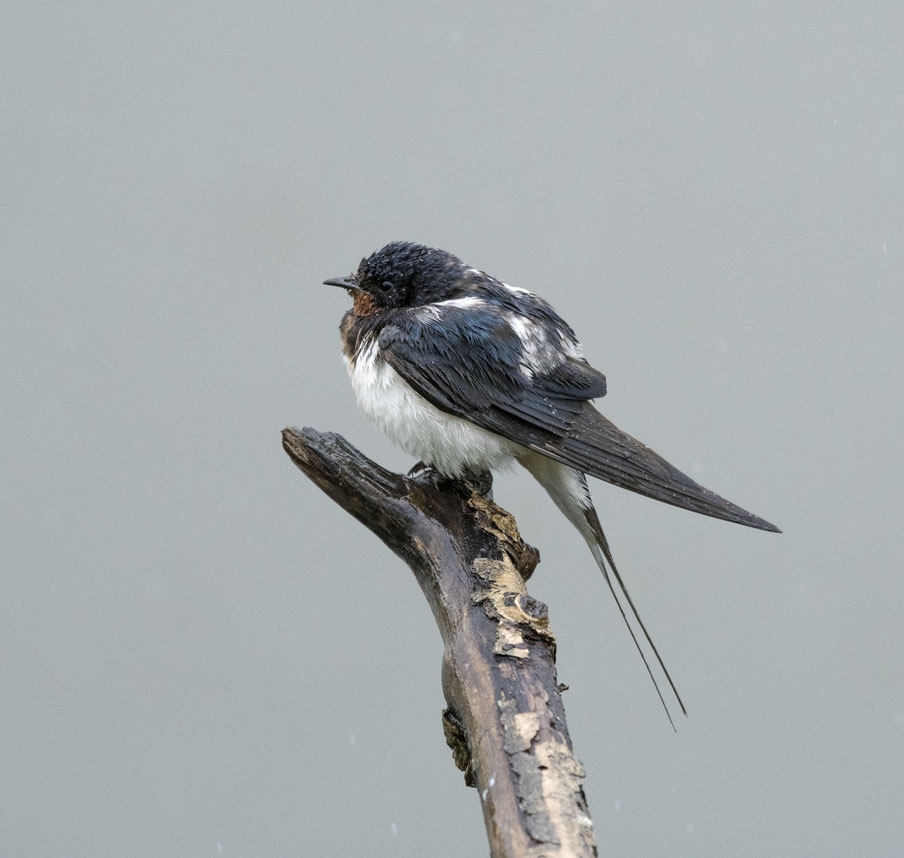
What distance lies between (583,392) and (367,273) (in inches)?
18.1

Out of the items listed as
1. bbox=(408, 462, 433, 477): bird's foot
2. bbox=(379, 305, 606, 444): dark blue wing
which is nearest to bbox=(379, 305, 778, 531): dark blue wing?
bbox=(379, 305, 606, 444): dark blue wing

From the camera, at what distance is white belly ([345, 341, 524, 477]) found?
2.14 metres

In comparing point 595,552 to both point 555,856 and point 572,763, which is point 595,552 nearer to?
point 572,763

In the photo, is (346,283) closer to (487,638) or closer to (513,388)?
(513,388)

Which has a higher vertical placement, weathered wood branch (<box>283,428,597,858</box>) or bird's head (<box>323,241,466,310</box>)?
bird's head (<box>323,241,466,310</box>)

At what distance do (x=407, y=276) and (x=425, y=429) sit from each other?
311 mm

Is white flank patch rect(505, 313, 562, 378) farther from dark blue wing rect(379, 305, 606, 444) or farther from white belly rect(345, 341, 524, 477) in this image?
white belly rect(345, 341, 524, 477)

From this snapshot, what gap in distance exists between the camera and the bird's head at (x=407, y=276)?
89.4 inches

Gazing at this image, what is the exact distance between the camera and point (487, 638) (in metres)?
1.79

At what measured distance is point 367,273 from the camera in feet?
7.49

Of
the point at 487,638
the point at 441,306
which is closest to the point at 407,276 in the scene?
the point at 441,306

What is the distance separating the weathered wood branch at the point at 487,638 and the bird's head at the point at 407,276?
33cm

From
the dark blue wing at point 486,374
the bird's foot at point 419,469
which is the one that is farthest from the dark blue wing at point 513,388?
the bird's foot at point 419,469

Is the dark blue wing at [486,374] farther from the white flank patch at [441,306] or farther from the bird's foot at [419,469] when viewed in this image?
the bird's foot at [419,469]
